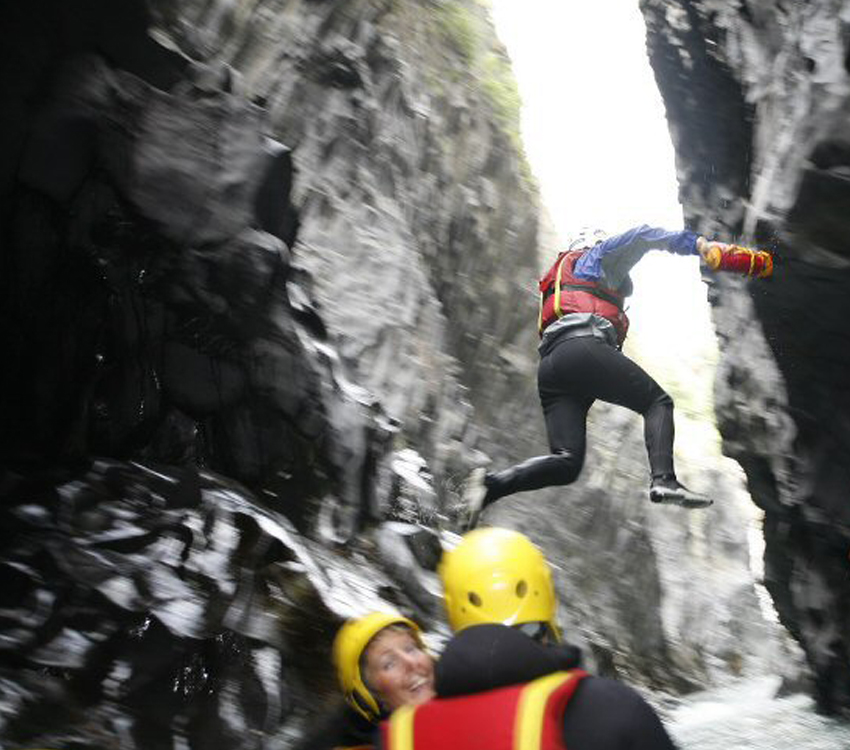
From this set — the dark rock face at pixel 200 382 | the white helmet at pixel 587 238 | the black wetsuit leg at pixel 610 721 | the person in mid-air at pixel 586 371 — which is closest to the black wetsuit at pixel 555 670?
the black wetsuit leg at pixel 610 721

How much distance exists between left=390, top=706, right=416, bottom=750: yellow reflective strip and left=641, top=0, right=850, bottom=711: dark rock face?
11.4ft

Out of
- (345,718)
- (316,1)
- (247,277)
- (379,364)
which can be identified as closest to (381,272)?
(379,364)

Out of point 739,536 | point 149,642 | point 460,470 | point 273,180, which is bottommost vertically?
point 739,536

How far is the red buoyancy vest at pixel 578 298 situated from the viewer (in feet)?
19.8

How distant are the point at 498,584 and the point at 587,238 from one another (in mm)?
3963

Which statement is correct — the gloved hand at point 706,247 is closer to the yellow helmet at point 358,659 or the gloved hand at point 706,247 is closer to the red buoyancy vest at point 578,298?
the red buoyancy vest at point 578,298

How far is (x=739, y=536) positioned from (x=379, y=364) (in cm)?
1062

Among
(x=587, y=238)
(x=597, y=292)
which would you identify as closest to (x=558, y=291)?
(x=597, y=292)

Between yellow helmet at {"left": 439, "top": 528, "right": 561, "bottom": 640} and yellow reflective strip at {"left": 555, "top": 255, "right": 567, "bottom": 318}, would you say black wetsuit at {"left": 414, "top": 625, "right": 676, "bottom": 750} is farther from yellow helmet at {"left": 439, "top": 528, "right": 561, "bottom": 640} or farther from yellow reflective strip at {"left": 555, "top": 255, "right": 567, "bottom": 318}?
yellow reflective strip at {"left": 555, "top": 255, "right": 567, "bottom": 318}

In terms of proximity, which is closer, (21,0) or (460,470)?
(21,0)

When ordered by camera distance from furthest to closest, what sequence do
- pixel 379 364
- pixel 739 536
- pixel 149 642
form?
pixel 739 536
pixel 379 364
pixel 149 642

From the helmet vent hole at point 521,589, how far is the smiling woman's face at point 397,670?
1.18 ft

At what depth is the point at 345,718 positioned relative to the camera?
3.04 meters

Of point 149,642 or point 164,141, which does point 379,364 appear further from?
point 149,642
